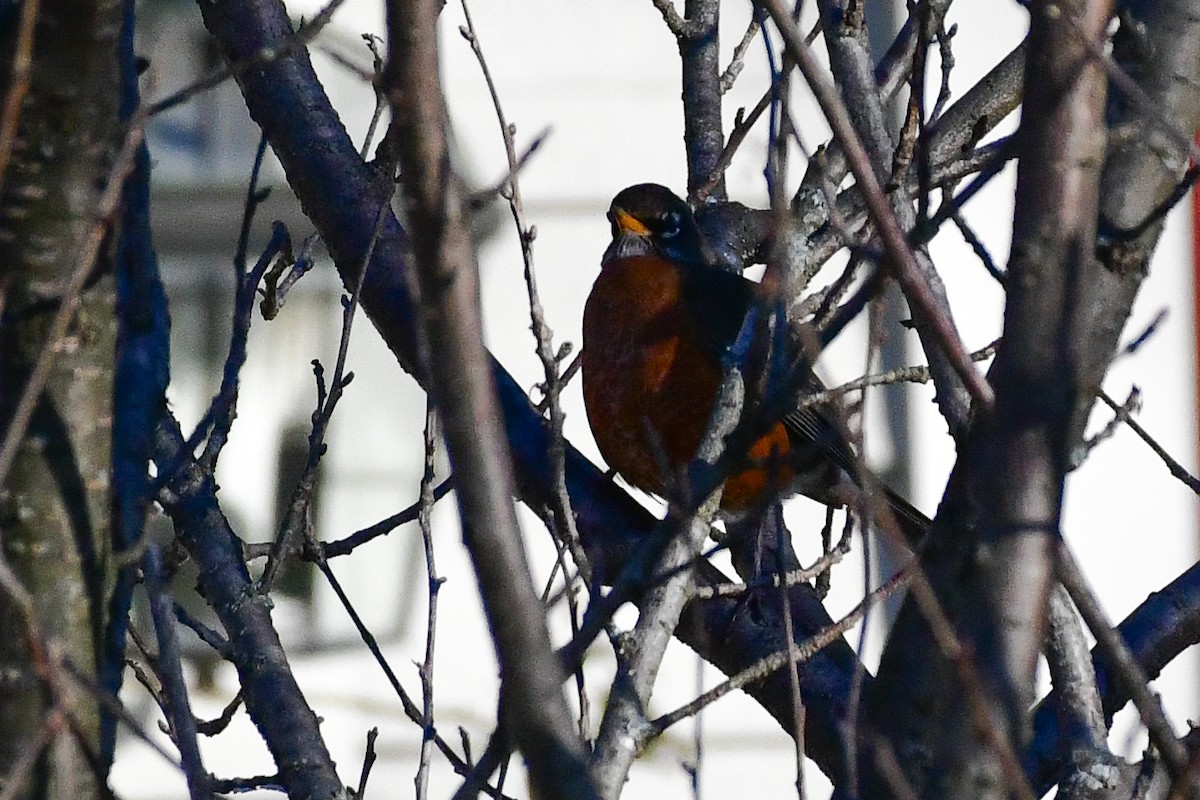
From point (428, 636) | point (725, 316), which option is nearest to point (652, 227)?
point (725, 316)

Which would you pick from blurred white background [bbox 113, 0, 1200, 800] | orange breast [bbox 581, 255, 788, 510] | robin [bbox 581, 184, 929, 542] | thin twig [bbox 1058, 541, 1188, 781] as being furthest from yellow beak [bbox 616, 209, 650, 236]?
thin twig [bbox 1058, 541, 1188, 781]

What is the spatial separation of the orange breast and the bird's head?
243 mm

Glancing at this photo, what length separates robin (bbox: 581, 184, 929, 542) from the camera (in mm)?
4008

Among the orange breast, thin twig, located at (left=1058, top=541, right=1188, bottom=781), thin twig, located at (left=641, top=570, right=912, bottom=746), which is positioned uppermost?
the orange breast

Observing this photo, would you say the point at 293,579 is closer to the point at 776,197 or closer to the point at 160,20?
the point at 160,20

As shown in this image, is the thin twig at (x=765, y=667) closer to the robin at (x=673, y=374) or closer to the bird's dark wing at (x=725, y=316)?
the robin at (x=673, y=374)

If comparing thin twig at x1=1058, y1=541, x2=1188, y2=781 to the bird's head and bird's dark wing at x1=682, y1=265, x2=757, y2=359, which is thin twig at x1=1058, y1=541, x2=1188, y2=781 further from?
the bird's head


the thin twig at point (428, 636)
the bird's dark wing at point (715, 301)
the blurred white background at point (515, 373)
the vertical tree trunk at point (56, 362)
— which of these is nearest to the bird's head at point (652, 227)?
the bird's dark wing at point (715, 301)

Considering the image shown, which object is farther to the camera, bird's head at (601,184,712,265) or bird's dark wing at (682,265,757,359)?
bird's head at (601,184,712,265)

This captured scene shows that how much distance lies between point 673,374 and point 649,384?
72 mm

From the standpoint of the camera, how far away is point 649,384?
13.4ft

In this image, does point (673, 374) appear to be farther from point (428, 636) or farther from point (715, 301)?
point (428, 636)

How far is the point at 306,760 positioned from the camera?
2.27 metres

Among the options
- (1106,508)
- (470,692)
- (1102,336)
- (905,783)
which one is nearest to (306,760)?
(905,783)
